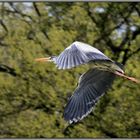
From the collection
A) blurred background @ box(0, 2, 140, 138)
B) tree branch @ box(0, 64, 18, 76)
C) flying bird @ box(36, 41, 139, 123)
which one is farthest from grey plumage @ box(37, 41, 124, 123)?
tree branch @ box(0, 64, 18, 76)

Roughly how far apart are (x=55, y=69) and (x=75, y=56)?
10.8 feet

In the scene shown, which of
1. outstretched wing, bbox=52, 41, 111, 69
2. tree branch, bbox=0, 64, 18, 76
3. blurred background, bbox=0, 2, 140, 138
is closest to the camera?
outstretched wing, bbox=52, 41, 111, 69

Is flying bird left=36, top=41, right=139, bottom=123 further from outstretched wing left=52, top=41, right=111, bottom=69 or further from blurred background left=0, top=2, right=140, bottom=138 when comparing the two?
blurred background left=0, top=2, right=140, bottom=138

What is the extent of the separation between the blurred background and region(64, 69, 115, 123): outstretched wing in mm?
2016

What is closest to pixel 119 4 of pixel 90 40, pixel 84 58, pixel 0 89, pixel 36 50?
pixel 90 40

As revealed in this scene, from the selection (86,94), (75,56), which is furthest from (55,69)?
(75,56)

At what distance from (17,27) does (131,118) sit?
5.44ft

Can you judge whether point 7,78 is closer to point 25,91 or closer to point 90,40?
point 25,91

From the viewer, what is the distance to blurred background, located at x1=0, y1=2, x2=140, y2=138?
274 inches

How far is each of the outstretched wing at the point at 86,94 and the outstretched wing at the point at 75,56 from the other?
38 centimetres

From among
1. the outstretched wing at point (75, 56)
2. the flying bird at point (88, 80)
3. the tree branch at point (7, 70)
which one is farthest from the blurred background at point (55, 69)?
the outstretched wing at point (75, 56)

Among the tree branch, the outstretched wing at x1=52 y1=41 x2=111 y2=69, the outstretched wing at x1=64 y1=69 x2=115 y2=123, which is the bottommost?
the tree branch

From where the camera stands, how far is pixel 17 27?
7.63 m

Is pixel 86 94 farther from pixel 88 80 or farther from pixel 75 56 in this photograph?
pixel 75 56
